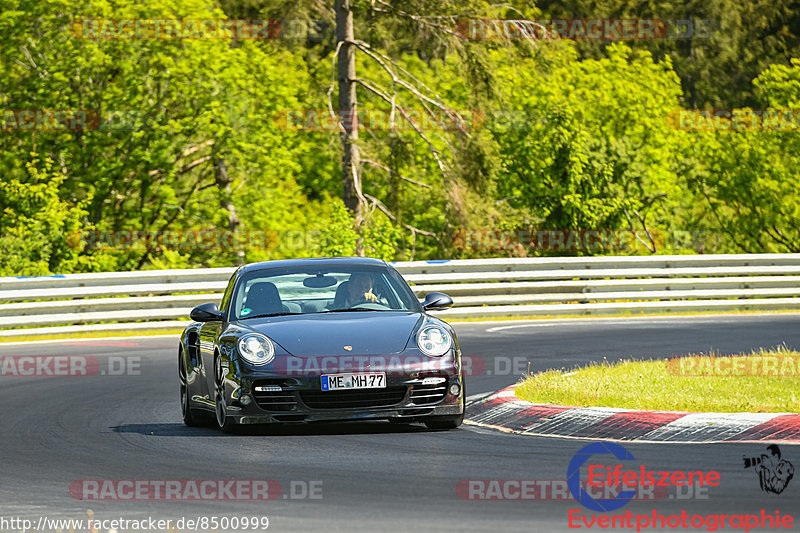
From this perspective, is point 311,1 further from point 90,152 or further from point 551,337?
point 551,337

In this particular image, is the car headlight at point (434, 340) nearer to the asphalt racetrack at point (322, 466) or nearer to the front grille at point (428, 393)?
the front grille at point (428, 393)

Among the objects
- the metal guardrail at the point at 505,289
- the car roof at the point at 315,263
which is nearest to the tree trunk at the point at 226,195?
the metal guardrail at the point at 505,289

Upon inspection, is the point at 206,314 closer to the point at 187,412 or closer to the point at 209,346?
the point at 209,346

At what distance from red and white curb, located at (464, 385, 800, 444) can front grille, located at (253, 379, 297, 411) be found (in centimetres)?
165

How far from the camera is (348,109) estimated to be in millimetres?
33219

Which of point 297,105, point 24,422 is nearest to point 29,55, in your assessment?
point 297,105

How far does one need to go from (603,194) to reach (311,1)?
906 centimetres

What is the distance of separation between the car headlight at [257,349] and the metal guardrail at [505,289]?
1260 cm

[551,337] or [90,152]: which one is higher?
[90,152]

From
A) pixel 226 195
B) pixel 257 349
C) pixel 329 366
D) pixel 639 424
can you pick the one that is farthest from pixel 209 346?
pixel 226 195

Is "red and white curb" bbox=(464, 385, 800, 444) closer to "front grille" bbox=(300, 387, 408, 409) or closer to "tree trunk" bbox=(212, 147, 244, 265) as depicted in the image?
"front grille" bbox=(300, 387, 408, 409)

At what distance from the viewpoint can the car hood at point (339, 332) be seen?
989 centimetres

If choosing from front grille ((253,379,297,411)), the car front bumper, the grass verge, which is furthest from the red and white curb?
the grass verge

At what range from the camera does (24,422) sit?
11.7 m
